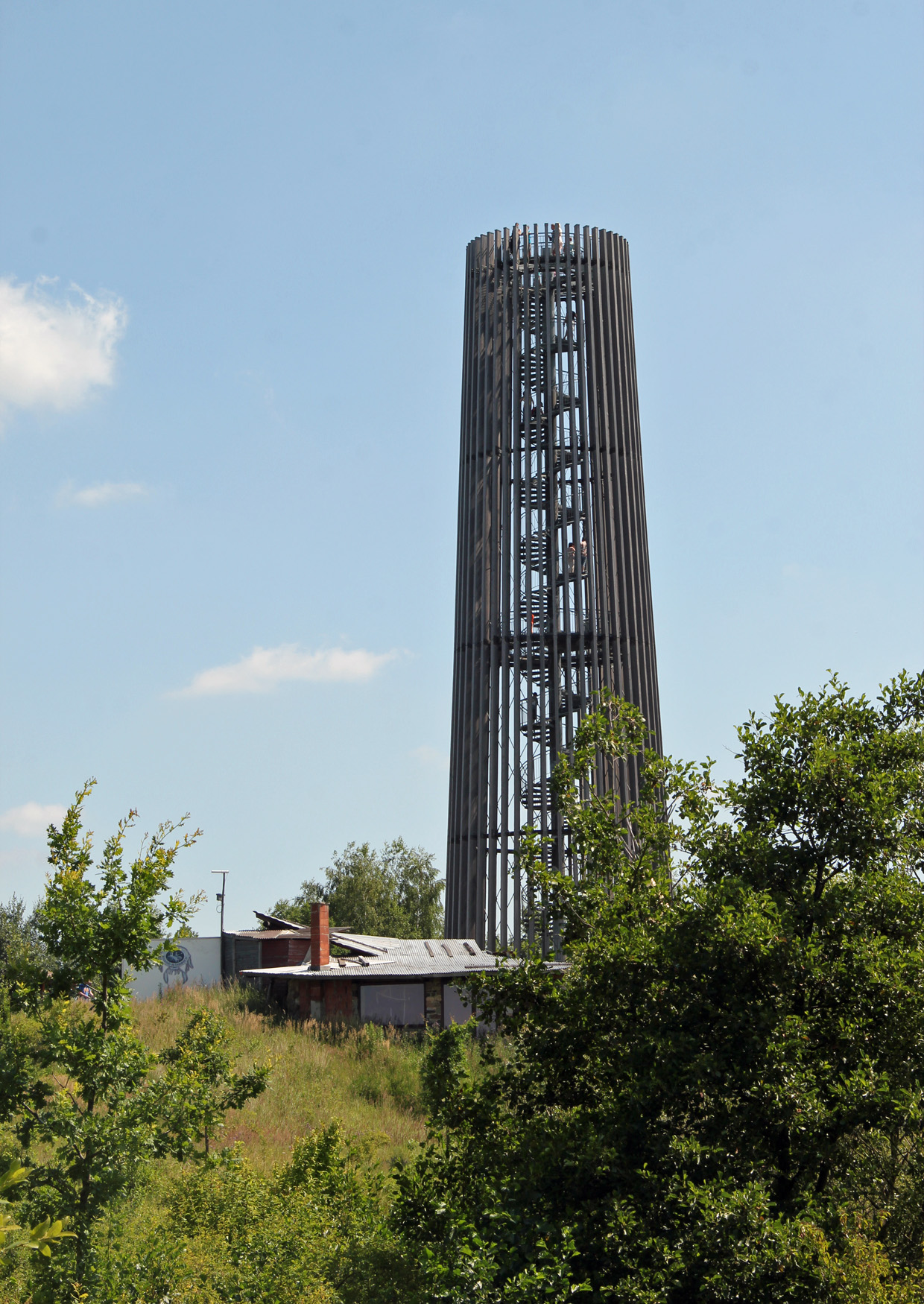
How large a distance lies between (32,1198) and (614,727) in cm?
626

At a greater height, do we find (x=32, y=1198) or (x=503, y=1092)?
(x=503, y=1092)

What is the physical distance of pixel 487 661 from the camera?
33.7 metres

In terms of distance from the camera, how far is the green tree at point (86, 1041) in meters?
8.85

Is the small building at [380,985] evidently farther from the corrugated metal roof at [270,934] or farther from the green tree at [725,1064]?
the green tree at [725,1064]

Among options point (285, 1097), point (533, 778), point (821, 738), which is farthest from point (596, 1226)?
point (533, 778)

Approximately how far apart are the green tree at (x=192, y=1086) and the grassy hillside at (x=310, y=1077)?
16.0 feet

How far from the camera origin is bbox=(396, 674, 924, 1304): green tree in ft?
23.7

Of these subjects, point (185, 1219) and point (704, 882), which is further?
point (185, 1219)

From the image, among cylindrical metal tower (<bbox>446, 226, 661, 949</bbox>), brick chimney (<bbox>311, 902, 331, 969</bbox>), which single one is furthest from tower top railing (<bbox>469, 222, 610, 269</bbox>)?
brick chimney (<bbox>311, 902, 331, 969</bbox>)

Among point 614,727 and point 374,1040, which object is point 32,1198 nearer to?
point 614,727

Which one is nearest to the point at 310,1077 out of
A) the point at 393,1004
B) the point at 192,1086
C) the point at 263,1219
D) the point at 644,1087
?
the point at 393,1004

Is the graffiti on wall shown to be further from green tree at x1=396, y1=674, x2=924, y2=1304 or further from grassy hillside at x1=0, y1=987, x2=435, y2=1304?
green tree at x1=396, y1=674, x2=924, y2=1304

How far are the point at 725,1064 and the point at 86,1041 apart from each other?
5146mm

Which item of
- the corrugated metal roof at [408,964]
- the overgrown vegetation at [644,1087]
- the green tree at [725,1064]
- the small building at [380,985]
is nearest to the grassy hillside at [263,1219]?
the overgrown vegetation at [644,1087]
